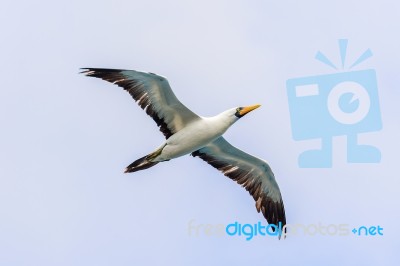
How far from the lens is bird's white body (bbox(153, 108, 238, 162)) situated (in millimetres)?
24672

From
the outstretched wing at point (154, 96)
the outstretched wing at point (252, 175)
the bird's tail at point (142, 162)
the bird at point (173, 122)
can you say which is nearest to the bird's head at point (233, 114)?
the bird at point (173, 122)

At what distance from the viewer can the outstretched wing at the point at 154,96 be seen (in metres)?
24.3

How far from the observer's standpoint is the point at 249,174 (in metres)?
26.5

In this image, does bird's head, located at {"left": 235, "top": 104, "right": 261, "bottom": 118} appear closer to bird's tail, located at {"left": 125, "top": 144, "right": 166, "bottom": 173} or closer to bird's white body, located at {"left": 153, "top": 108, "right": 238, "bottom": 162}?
bird's white body, located at {"left": 153, "top": 108, "right": 238, "bottom": 162}

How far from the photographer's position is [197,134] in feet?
81.2

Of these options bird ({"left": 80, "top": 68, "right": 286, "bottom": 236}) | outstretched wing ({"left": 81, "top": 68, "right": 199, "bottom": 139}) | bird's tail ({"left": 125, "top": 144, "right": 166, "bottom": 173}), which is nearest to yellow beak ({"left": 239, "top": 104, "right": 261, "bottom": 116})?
bird ({"left": 80, "top": 68, "right": 286, "bottom": 236})

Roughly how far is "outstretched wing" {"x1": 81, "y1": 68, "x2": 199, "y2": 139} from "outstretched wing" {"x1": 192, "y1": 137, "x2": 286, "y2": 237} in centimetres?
150

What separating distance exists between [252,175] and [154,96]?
155 inches

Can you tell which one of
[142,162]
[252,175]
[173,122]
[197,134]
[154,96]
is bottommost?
[252,175]

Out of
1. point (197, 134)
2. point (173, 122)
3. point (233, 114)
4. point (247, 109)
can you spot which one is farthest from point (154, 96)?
point (247, 109)

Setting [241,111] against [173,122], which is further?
[173,122]

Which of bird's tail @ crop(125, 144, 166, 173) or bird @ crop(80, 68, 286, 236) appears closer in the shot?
bird @ crop(80, 68, 286, 236)

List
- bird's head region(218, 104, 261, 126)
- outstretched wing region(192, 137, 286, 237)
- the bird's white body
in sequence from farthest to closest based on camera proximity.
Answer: outstretched wing region(192, 137, 286, 237)
bird's head region(218, 104, 261, 126)
the bird's white body

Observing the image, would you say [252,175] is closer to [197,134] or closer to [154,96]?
[197,134]
